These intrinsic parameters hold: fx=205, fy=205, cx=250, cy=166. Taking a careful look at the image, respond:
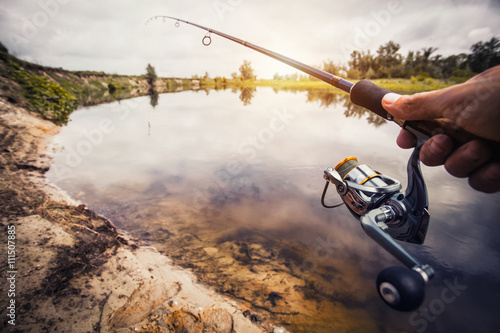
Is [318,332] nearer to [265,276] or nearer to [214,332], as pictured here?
[265,276]

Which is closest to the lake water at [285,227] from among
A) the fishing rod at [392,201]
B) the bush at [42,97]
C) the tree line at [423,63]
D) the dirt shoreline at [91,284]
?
the dirt shoreline at [91,284]

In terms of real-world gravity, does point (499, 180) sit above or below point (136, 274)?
above

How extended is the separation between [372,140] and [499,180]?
10559 mm

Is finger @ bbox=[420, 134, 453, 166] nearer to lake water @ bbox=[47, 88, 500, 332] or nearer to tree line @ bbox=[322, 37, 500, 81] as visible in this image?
lake water @ bbox=[47, 88, 500, 332]

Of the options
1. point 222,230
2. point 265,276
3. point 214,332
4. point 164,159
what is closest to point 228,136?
point 164,159

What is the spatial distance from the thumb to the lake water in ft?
9.32

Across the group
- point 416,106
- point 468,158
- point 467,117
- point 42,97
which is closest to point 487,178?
point 468,158

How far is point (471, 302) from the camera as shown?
325 cm

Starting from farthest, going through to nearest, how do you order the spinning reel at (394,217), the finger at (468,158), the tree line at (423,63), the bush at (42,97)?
the tree line at (423,63), the bush at (42,97), the finger at (468,158), the spinning reel at (394,217)

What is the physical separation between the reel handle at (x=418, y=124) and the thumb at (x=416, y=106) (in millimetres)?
53

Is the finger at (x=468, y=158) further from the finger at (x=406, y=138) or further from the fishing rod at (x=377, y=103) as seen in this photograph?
the finger at (x=406, y=138)

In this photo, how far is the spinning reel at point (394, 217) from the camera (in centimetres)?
101

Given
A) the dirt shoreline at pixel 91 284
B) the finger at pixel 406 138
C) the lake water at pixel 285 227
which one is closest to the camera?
the finger at pixel 406 138

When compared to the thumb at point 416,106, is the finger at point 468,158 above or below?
below
